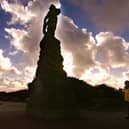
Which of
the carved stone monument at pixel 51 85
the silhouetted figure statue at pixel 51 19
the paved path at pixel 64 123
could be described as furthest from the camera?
the silhouetted figure statue at pixel 51 19

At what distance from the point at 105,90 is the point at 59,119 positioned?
51.6m

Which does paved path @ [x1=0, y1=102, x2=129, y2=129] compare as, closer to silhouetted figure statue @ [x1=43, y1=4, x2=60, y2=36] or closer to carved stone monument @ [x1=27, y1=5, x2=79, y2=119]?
carved stone monument @ [x1=27, y1=5, x2=79, y2=119]

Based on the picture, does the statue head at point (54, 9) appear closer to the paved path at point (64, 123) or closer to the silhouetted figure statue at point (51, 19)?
the silhouetted figure statue at point (51, 19)

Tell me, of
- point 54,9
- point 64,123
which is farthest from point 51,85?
point 54,9

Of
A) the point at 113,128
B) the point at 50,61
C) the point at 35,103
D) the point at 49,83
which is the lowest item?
the point at 113,128

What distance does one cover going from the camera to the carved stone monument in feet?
133

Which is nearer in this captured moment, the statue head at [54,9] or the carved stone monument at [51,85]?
the carved stone monument at [51,85]

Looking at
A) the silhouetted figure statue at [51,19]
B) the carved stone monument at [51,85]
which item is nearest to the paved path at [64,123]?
the carved stone monument at [51,85]

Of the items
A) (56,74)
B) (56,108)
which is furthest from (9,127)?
(56,74)

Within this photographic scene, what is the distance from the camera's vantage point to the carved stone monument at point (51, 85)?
4044 centimetres

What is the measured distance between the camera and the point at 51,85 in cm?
4197

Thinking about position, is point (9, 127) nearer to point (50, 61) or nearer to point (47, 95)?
point (47, 95)

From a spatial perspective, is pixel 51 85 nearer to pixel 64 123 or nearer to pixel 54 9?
pixel 64 123

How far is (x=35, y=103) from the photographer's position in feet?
138
